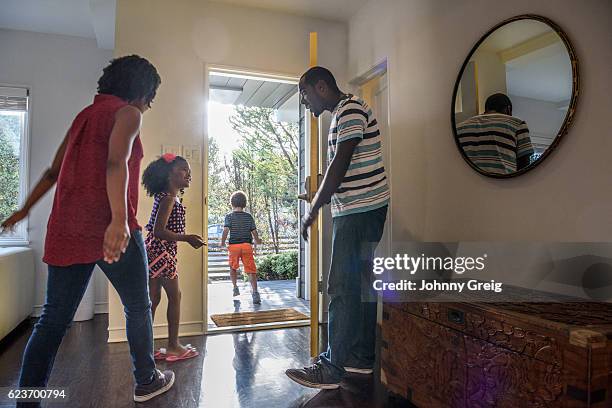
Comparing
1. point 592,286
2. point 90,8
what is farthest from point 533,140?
point 90,8

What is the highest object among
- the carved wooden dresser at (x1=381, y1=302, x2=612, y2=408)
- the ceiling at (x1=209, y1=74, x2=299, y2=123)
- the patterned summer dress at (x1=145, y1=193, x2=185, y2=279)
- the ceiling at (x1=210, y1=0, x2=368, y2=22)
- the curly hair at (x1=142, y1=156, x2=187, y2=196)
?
the ceiling at (x1=210, y1=0, x2=368, y2=22)

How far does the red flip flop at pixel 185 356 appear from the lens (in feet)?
7.70

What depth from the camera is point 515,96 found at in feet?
5.80

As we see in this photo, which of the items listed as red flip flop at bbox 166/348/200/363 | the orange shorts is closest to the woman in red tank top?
red flip flop at bbox 166/348/200/363

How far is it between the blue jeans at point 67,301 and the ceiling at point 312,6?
2.21 metres

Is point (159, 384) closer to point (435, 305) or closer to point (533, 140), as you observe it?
point (435, 305)

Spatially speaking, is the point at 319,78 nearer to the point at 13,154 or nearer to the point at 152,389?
the point at 152,389

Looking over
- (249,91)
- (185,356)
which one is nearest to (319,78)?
(185,356)

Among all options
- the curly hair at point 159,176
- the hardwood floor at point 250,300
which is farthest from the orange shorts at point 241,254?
the curly hair at point 159,176

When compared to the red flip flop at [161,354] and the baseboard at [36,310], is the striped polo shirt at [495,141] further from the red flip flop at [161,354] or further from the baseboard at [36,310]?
the baseboard at [36,310]

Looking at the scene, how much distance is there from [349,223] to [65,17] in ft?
9.60

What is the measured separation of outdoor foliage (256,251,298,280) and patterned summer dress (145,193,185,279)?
4.51m

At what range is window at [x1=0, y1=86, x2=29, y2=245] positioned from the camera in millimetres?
3490

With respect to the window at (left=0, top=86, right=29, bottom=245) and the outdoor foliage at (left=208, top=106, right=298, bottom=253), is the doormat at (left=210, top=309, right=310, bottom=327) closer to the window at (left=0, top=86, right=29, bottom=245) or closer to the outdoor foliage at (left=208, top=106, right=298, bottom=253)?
the window at (left=0, top=86, right=29, bottom=245)
